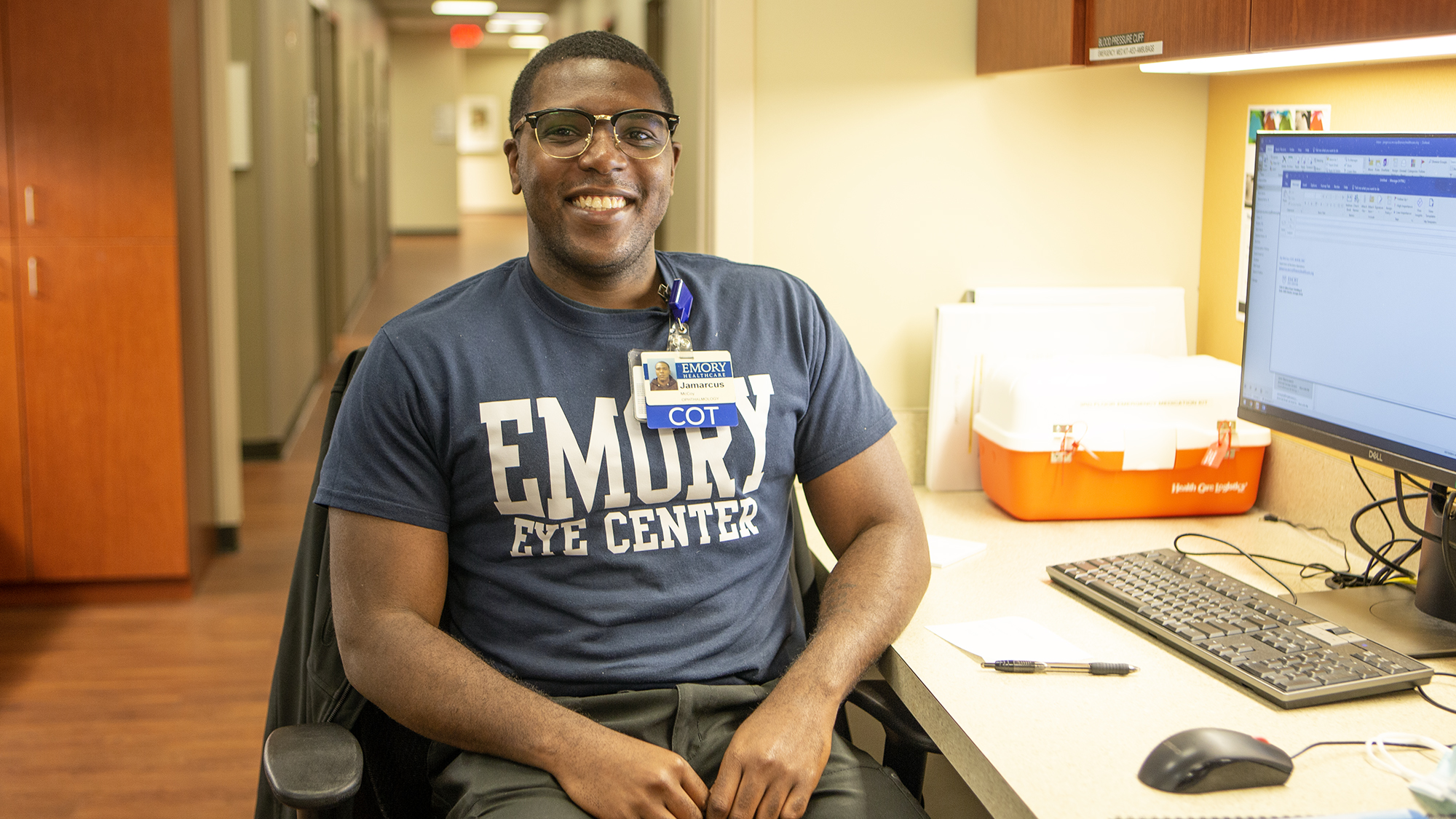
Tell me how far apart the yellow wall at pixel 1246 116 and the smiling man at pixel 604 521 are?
88 centimetres

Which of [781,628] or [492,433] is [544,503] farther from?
[781,628]

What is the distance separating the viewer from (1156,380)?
6.22 ft

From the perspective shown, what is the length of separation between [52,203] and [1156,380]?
10.2 ft

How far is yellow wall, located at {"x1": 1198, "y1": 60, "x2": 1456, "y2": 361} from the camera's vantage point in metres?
→ 1.67

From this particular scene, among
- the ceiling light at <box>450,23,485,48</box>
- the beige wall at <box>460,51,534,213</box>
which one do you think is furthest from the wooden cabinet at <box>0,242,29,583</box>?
the beige wall at <box>460,51,534,213</box>

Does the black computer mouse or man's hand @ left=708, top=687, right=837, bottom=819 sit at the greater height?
the black computer mouse

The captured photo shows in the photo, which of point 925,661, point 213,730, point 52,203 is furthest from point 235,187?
point 925,661

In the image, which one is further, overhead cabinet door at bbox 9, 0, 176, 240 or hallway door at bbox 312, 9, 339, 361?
hallway door at bbox 312, 9, 339, 361

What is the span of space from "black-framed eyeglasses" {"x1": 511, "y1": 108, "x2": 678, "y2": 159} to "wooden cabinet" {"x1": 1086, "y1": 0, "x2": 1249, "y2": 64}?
66 cm

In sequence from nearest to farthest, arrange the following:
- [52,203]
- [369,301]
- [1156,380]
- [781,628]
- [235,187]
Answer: [781,628] < [1156,380] < [52,203] < [235,187] < [369,301]

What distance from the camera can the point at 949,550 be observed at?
173 centimetres

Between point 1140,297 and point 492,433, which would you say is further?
point 1140,297

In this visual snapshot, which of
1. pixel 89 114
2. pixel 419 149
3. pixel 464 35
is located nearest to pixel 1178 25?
pixel 89 114

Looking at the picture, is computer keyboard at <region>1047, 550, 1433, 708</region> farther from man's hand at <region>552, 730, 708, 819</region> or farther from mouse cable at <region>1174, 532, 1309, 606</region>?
man's hand at <region>552, 730, 708, 819</region>
